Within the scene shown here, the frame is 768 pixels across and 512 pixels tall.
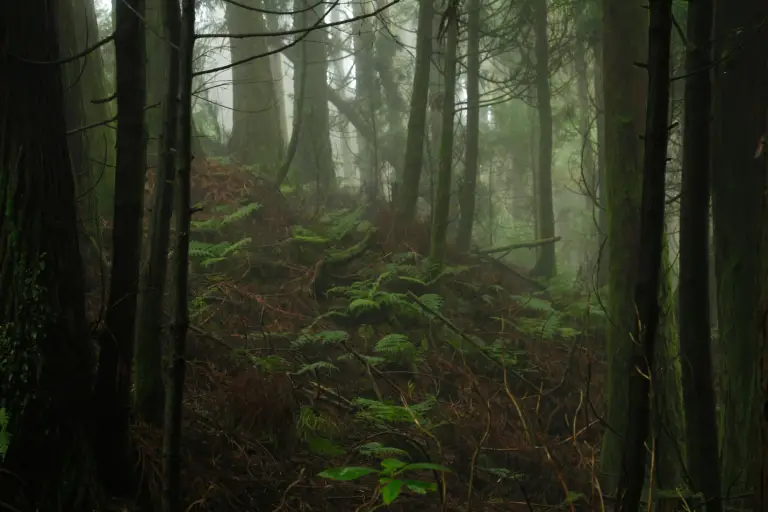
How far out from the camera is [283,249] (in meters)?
8.45

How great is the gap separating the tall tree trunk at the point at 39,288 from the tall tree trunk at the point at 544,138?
9.14 m

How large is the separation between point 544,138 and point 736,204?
7.14 m

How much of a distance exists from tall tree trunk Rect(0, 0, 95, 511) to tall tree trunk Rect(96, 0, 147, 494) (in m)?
0.11

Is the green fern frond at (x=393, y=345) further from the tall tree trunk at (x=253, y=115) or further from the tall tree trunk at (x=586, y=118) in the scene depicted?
the tall tree trunk at (x=586, y=118)

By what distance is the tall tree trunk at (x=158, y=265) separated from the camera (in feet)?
10.8

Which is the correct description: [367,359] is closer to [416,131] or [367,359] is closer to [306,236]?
[306,236]

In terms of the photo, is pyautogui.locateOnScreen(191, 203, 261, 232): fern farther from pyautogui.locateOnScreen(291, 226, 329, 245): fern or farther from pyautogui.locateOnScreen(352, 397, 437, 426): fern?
pyautogui.locateOnScreen(352, 397, 437, 426): fern

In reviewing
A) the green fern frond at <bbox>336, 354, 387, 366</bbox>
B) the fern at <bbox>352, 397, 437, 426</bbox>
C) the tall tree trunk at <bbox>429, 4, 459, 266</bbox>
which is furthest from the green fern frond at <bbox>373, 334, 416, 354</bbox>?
the tall tree trunk at <bbox>429, 4, 459, 266</bbox>

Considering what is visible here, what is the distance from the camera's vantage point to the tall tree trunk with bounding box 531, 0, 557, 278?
438 inches

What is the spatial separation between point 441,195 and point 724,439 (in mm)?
4437

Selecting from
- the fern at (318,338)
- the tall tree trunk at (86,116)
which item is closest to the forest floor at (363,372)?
the fern at (318,338)

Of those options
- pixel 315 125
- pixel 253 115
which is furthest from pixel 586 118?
pixel 253 115

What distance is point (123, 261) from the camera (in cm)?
324

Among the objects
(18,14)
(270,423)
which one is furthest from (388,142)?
(18,14)
